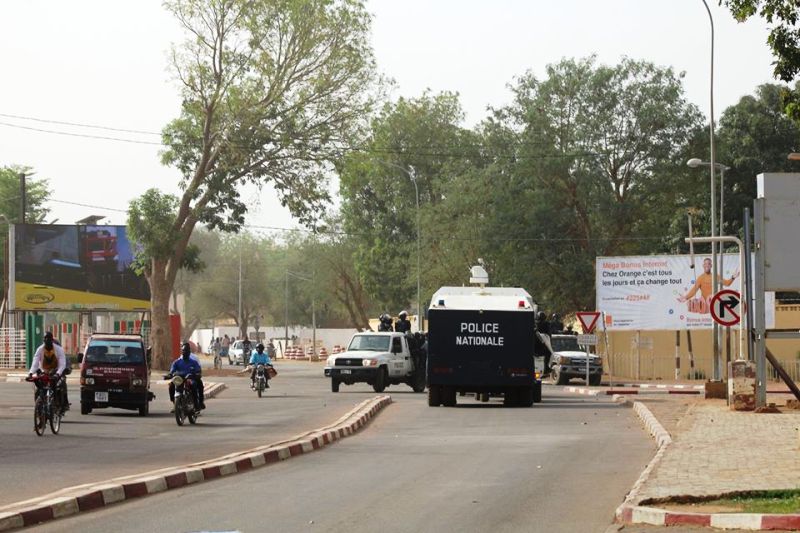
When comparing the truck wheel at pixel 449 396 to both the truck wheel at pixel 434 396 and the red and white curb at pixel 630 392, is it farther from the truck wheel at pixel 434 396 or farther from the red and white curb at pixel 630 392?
the red and white curb at pixel 630 392

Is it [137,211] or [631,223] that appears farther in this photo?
[631,223]

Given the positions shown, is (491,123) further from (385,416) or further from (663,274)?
(385,416)

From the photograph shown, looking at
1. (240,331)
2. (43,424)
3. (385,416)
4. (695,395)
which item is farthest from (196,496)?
(240,331)

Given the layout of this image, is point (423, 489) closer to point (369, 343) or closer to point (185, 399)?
point (185, 399)

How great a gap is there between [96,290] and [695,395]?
3760cm

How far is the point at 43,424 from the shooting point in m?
24.2

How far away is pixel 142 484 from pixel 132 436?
392 inches

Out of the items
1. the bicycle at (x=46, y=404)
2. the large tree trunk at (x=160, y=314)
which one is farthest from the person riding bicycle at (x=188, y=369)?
the large tree trunk at (x=160, y=314)

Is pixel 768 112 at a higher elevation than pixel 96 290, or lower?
higher

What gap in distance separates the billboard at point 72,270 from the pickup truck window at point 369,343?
27.0m

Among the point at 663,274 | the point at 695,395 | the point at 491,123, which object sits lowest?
the point at 695,395

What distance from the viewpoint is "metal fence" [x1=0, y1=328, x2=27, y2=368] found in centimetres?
7262

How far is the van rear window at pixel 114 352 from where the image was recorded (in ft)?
105

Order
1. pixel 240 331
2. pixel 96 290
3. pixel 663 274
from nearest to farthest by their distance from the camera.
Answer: pixel 663 274 < pixel 96 290 < pixel 240 331
